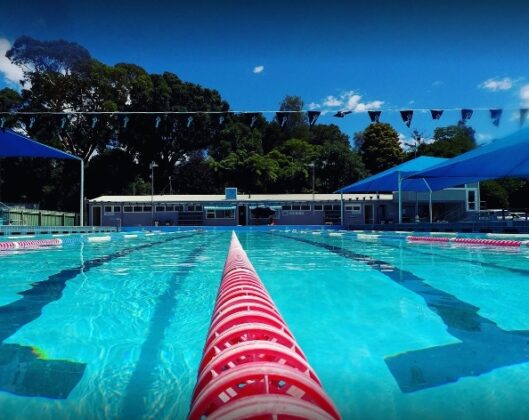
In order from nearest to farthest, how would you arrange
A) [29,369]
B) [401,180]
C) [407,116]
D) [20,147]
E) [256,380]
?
[256,380] → [29,369] → [407,116] → [20,147] → [401,180]

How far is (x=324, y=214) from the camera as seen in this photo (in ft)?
97.7

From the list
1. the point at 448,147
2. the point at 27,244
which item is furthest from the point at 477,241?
the point at 448,147

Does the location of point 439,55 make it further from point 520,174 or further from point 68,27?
point 520,174

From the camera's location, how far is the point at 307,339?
10.6 feet

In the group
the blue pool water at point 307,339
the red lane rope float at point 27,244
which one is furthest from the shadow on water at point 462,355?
the red lane rope float at point 27,244

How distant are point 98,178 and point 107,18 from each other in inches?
1323

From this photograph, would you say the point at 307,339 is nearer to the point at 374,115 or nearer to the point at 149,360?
the point at 149,360

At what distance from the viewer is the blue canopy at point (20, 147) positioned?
15.1 m

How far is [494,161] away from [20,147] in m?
15.3

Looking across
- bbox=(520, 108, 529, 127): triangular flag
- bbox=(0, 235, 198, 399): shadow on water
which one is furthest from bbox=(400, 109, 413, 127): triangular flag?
bbox=(0, 235, 198, 399): shadow on water

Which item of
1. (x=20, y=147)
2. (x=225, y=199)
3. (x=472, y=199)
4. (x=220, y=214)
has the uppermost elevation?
(x=20, y=147)

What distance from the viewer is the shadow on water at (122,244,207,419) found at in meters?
2.07

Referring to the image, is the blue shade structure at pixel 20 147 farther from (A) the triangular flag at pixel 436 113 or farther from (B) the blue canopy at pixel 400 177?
(B) the blue canopy at pixel 400 177

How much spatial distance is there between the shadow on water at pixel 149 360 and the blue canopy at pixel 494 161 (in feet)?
30.3
